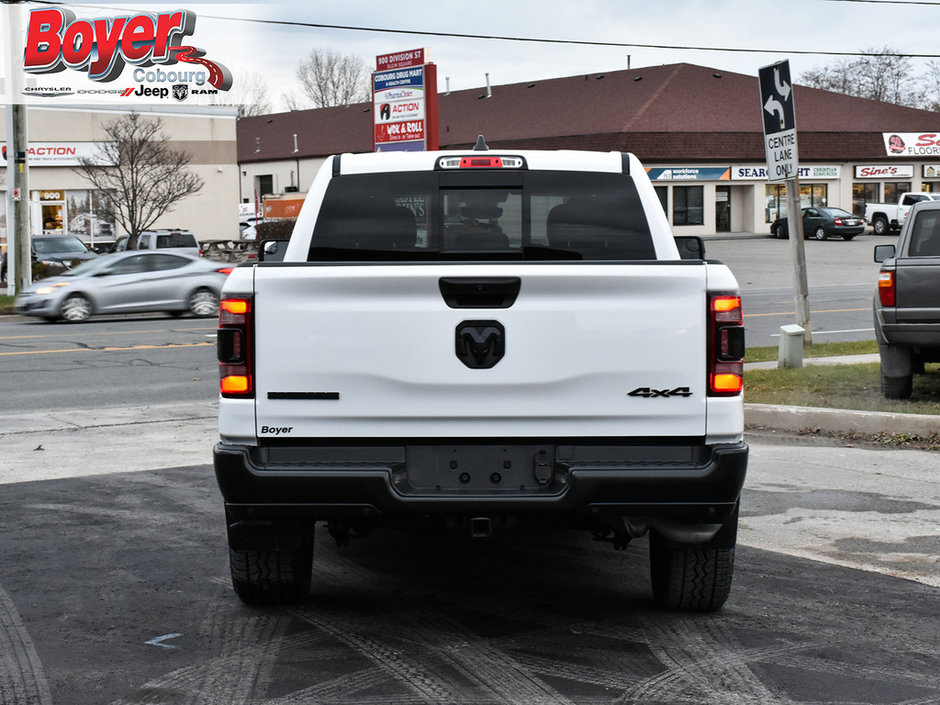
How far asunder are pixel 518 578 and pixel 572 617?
739 millimetres

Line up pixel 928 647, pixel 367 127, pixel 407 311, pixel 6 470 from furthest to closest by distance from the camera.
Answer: pixel 367 127
pixel 6 470
pixel 928 647
pixel 407 311

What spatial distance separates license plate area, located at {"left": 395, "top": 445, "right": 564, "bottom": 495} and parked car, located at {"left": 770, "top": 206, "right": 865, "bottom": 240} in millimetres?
51187

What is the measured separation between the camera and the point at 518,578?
626 cm

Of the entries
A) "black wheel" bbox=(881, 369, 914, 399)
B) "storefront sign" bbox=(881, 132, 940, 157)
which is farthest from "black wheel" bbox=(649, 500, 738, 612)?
"storefront sign" bbox=(881, 132, 940, 157)

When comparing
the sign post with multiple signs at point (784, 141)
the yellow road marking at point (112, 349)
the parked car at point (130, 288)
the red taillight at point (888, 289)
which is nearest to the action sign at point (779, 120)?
the sign post with multiple signs at point (784, 141)

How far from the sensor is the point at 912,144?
6294 centimetres

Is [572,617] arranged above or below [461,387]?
below

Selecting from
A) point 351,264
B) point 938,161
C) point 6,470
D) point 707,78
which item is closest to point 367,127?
point 707,78

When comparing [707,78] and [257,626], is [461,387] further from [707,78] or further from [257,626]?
[707,78]

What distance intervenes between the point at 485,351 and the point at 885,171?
205 feet

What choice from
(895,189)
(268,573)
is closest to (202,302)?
(268,573)

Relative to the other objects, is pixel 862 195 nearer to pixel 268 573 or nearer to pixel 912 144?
pixel 912 144

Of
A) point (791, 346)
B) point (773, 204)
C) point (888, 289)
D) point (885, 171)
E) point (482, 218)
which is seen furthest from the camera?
point (885, 171)

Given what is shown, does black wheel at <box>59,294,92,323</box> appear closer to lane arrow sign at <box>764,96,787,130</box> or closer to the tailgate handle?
lane arrow sign at <box>764,96,787,130</box>
